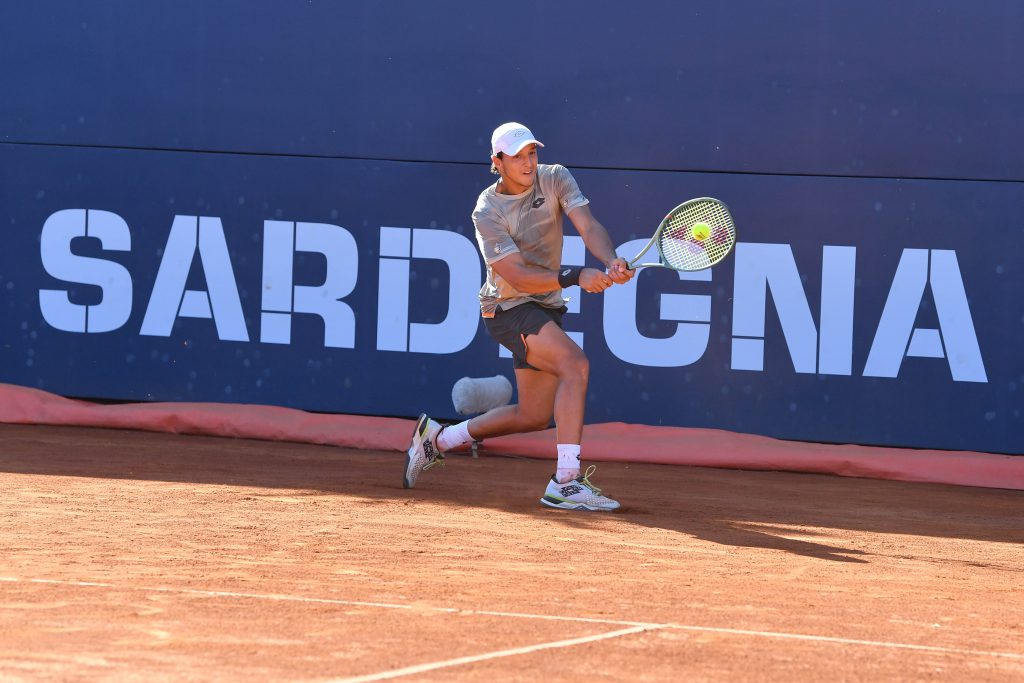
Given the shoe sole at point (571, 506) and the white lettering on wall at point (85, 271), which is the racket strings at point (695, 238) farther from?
the white lettering on wall at point (85, 271)

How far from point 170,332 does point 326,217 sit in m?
1.19

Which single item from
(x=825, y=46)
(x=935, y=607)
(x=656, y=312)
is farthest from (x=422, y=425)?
(x=825, y=46)

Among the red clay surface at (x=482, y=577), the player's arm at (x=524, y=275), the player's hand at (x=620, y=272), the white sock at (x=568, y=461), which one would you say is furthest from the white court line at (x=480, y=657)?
the player's arm at (x=524, y=275)

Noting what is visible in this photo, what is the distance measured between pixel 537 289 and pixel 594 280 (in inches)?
15.0

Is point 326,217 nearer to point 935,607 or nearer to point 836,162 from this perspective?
point 836,162

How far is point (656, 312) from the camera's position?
834cm

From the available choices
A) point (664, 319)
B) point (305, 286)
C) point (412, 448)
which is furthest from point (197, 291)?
point (664, 319)

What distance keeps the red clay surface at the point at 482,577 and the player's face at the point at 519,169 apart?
1.36 metres

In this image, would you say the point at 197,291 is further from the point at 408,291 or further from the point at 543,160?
the point at 543,160

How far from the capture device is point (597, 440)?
324 inches

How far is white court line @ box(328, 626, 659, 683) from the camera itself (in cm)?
334

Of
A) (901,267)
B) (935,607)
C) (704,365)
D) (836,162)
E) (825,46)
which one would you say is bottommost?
(935,607)

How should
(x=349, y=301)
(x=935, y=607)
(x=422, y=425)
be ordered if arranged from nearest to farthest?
1. (x=935, y=607)
2. (x=422, y=425)
3. (x=349, y=301)

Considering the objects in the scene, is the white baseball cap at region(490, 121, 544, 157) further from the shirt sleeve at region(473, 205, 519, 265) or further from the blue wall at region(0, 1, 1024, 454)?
the blue wall at region(0, 1, 1024, 454)
